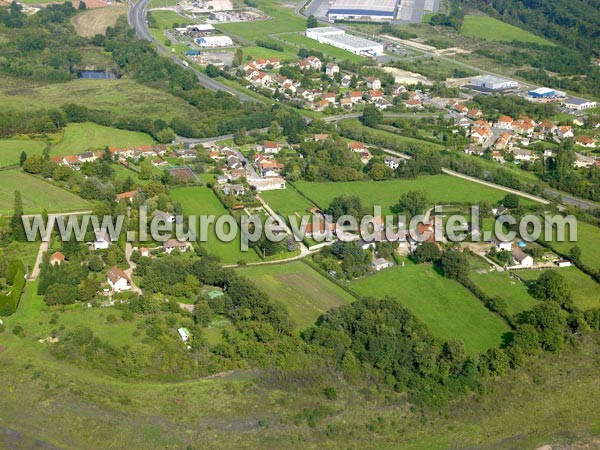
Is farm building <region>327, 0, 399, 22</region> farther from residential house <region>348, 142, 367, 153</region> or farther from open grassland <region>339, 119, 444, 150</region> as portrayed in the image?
residential house <region>348, 142, 367, 153</region>

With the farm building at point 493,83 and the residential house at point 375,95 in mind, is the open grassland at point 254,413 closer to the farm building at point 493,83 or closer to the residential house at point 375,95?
the residential house at point 375,95

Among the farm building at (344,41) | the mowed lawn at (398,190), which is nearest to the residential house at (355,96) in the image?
the farm building at (344,41)

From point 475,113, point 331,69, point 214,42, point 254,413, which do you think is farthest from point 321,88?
point 254,413

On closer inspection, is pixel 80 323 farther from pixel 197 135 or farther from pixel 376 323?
pixel 197 135

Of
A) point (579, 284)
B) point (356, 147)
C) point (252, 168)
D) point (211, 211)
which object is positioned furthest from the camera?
point (356, 147)

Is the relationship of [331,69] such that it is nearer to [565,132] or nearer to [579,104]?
[579,104]

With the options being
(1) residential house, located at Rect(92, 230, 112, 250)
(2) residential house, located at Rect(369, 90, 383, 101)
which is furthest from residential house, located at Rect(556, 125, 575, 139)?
(1) residential house, located at Rect(92, 230, 112, 250)
